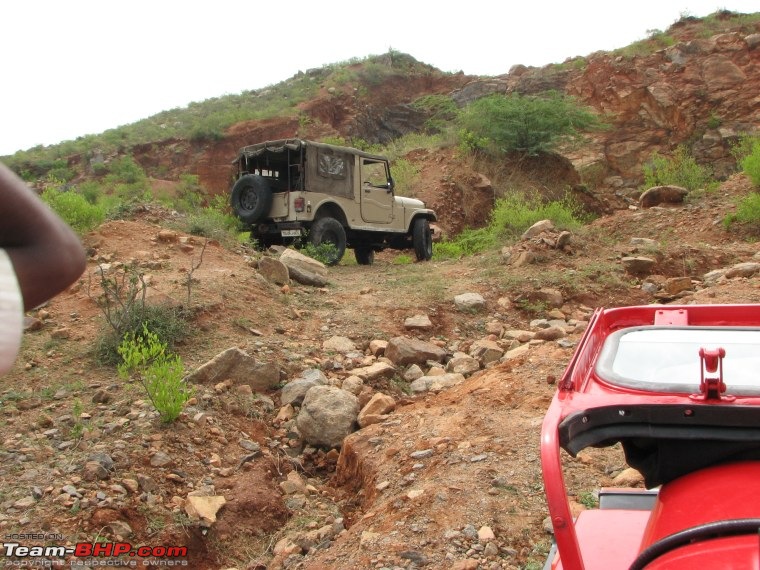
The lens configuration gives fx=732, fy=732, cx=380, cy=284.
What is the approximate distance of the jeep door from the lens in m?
12.1

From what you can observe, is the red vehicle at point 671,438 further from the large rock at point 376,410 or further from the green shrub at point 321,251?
the green shrub at point 321,251

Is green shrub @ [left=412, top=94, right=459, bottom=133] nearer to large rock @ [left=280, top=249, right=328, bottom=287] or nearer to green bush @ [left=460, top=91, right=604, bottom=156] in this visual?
green bush @ [left=460, top=91, right=604, bottom=156]

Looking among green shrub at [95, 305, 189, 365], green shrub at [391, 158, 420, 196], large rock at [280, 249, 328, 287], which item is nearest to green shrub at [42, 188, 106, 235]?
large rock at [280, 249, 328, 287]

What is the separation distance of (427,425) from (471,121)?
51.0 ft

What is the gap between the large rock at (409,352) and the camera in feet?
19.7

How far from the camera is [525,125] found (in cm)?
1795

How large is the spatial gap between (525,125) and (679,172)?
409cm

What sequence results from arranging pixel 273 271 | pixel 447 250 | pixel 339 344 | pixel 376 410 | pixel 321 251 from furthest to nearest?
pixel 447 250 < pixel 321 251 < pixel 273 271 < pixel 339 344 < pixel 376 410

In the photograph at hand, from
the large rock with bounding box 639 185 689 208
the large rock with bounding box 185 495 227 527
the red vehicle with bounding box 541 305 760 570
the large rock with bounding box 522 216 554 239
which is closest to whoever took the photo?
the red vehicle with bounding box 541 305 760 570

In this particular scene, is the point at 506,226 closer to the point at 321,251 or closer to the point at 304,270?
the point at 321,251

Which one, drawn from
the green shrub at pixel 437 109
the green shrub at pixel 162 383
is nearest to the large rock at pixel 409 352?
the green shrub at pixel 162 383

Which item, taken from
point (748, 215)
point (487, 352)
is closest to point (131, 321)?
point (487, 352)

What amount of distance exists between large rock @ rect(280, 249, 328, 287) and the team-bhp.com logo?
16.7 feet

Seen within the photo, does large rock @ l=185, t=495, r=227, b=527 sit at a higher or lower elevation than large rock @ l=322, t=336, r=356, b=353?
lower
